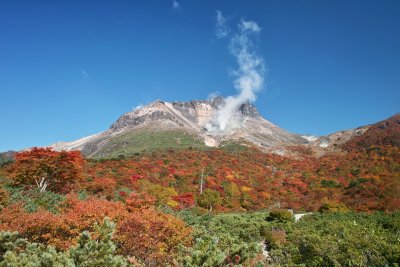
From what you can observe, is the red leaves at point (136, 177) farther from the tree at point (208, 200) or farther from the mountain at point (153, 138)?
the mountain at point (153, 138)

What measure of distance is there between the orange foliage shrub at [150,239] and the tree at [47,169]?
19.1 m

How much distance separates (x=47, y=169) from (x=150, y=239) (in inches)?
869

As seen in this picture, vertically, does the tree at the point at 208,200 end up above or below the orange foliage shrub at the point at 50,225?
above

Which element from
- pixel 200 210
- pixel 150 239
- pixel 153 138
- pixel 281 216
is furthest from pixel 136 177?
pixel 153 138

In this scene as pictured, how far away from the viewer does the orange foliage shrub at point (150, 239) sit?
15.4 m

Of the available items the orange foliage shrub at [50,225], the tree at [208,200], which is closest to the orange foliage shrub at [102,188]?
the tree at [208,200]

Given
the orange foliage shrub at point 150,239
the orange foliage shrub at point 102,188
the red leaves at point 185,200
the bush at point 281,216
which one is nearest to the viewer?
the orange foliage shrub at point 150,239

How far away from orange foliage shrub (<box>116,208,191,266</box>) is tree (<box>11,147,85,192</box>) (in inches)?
754

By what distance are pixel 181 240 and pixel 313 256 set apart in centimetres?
697

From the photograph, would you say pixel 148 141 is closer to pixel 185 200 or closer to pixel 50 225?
pixel 185 200

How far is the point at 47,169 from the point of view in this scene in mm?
34062

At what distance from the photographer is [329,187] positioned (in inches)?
2370

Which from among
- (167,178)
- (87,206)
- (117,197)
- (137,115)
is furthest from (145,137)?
(87,206)

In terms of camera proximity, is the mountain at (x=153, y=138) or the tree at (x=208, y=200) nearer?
the tree at (x=208, y=200)
